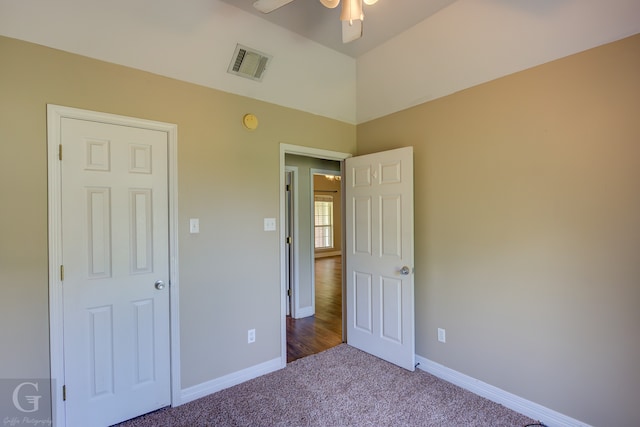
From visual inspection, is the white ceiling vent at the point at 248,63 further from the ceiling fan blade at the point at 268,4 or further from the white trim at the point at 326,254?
the white trim at the point at 326,254

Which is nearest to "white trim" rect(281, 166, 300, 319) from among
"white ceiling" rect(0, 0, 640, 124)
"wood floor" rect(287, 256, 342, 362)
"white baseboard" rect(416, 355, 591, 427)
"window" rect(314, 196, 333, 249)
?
"wood floor" rect(287, 256, 342, 362)

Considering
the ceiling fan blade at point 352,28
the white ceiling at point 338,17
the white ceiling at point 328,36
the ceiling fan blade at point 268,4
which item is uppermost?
the white ceiling at point 338,17

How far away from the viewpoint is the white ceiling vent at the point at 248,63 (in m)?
2.27

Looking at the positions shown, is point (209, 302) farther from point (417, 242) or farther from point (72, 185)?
point (417, 242)

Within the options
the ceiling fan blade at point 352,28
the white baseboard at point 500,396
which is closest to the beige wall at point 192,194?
the ceiling fan blade at point 352,28

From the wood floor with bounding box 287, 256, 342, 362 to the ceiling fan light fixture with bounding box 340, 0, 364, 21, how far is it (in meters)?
2.88

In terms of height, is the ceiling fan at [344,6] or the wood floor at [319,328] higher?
the ceiling fan at [344,6]

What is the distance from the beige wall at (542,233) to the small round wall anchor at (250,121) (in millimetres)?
1494

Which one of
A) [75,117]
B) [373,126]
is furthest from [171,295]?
[373,126]

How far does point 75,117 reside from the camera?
184 centimetres

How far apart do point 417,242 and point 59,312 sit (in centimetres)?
273

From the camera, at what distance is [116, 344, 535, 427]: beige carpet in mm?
2010

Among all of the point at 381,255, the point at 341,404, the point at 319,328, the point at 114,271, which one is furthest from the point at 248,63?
the point at 319,328

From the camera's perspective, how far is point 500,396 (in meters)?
2.17
